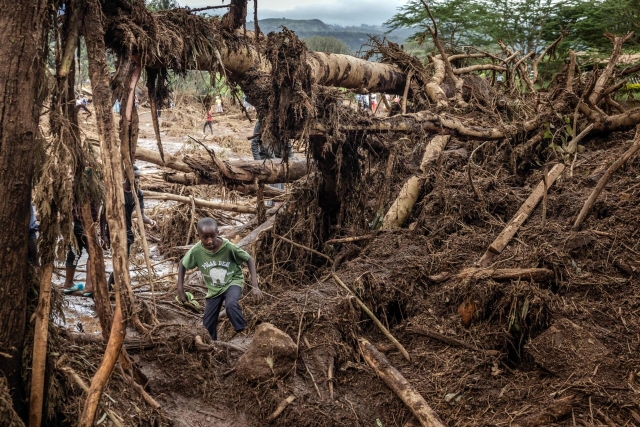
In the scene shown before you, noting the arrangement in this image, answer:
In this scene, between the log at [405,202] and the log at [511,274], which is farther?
the log at [405,202]

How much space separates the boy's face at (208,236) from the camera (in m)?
4.78

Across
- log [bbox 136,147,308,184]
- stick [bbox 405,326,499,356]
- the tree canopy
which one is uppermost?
the tree canopy

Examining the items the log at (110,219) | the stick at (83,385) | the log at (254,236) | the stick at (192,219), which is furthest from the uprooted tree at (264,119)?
the stick at (192,219)

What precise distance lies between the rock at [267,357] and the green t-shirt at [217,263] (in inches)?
28.5

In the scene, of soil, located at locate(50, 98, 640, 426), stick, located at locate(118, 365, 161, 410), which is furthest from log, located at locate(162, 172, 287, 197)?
stick, located at locate(118, 365, 161, 410)

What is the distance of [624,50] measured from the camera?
7957mm

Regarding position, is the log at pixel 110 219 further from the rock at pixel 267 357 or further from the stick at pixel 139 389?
the rock at pixel 267 357

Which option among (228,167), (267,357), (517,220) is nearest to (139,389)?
(267,357)

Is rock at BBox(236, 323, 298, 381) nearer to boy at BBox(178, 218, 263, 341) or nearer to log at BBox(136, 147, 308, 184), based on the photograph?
boy at BBox(178, 218, 263, 341)

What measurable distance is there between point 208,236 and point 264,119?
1.23 meters

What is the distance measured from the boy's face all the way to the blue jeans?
0.45 m

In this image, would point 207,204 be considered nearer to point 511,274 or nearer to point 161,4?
point 161,4

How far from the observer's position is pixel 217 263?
499cm

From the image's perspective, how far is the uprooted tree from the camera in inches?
112
